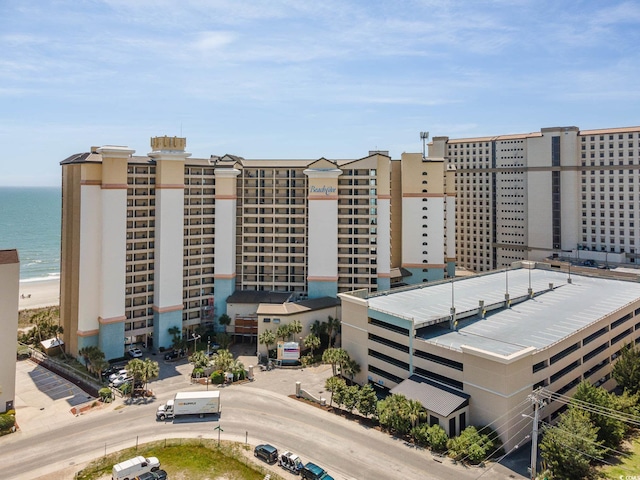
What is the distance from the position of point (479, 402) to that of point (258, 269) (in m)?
46.3

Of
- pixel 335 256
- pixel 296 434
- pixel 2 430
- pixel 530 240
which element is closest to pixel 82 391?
pixel 2 430

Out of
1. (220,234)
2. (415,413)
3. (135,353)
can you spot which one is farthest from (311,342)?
(135,353)

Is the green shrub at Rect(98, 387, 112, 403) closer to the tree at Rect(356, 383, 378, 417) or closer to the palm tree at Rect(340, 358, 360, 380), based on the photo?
the palm tree at Rect(340, 358, 360, 380)

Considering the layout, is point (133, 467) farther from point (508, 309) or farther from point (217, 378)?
point (508, 309)

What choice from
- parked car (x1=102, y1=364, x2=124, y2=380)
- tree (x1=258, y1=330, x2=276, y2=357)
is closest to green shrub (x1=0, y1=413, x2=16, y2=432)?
parked car (x1=102, y1=364, x2=124, y2=380)

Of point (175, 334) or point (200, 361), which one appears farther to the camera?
point (175, 334)

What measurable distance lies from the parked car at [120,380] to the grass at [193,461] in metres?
15.6

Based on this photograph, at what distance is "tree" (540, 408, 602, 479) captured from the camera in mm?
31078

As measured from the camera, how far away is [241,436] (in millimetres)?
40125

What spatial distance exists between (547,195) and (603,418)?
248ft

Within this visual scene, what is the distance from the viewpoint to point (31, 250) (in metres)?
166

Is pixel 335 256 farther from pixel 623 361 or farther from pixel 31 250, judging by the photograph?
pixel 31 250

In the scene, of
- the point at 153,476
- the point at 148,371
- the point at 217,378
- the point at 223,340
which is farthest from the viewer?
the point at 223,340

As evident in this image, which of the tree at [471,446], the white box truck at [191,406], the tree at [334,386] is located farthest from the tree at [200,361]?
the tree at [471,446]
